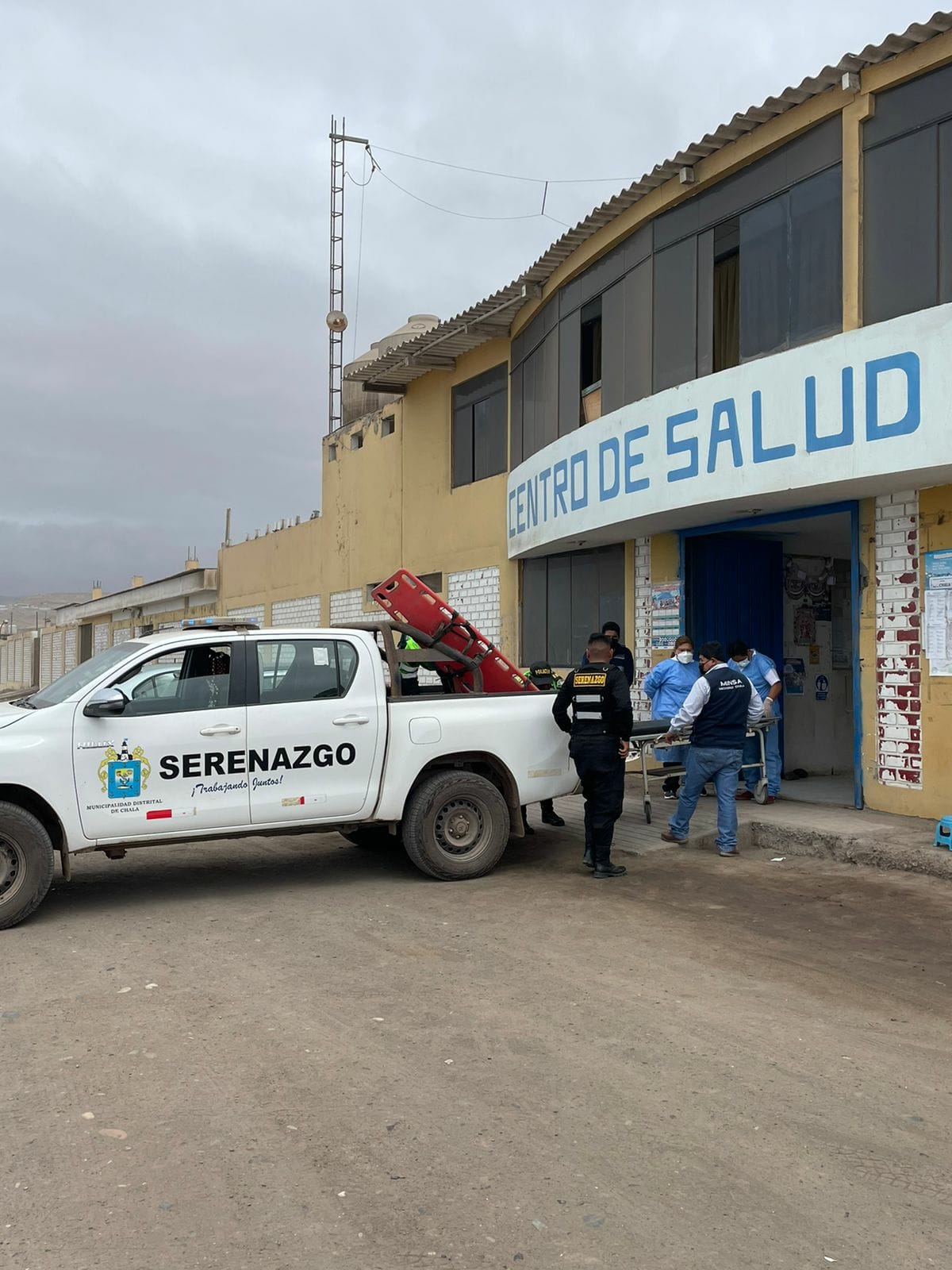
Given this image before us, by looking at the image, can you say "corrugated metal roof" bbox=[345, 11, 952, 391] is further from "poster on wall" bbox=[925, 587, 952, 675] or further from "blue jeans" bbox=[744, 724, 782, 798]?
"blue jeans" bbox=[744, 724, 782, 798]

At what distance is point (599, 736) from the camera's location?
8.03m

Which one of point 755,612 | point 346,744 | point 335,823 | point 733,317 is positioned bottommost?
point 335,823

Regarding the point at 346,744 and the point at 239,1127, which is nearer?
the point at 239,1127

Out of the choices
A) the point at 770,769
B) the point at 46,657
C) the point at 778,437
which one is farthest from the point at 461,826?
the point at 46,657

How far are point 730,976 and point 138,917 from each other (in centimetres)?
376

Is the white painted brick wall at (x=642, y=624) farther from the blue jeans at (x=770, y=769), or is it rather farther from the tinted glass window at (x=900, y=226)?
the tinted glass window at (x=900, y=226)

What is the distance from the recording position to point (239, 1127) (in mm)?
3777

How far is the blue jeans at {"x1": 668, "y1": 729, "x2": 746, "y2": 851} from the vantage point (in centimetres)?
888

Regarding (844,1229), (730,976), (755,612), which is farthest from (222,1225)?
(755,612)

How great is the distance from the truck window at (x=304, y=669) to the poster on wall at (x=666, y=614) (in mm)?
5569

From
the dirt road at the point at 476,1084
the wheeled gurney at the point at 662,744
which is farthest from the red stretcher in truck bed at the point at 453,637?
the dirt road at the point at 476,1084

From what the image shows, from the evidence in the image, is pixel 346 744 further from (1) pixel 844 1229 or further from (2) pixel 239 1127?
(1) pixel 844 1229

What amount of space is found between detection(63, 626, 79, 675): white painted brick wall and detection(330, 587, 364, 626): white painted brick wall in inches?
989

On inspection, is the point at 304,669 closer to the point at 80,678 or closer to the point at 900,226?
the point at 80,678
